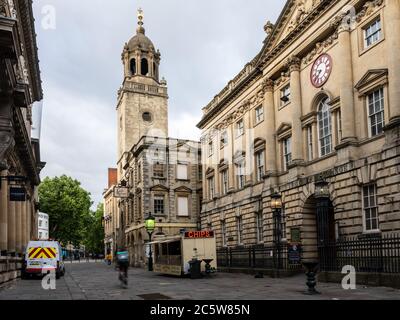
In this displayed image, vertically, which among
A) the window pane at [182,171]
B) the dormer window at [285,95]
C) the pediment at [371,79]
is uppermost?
the dormer window at [285,95]

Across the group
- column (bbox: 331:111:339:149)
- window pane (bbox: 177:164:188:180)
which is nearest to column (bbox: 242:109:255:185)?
column (bbox: 331:111:339:149)

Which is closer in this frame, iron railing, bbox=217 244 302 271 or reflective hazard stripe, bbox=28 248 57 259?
iron railing, bbox=217 244 302 271

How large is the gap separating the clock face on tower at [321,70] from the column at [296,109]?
156cm

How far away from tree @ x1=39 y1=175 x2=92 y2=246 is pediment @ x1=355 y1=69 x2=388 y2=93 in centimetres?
6120

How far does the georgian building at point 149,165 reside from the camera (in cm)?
5259

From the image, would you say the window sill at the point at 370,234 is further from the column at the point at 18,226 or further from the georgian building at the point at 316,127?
the column at the point at 18,226

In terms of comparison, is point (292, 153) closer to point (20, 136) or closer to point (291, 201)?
point (291, 201)

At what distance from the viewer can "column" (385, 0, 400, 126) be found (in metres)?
21.2

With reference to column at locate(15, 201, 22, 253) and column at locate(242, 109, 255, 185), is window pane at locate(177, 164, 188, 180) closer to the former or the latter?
column at locate(242, 109, 255, 185)

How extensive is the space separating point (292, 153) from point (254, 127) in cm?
673

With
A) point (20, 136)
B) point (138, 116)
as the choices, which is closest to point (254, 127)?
point (20, 136)

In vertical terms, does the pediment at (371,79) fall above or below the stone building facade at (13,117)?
above

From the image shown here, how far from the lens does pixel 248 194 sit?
3588 cm

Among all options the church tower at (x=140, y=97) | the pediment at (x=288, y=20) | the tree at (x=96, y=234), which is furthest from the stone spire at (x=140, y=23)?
the tree at (x=96, y=234)
